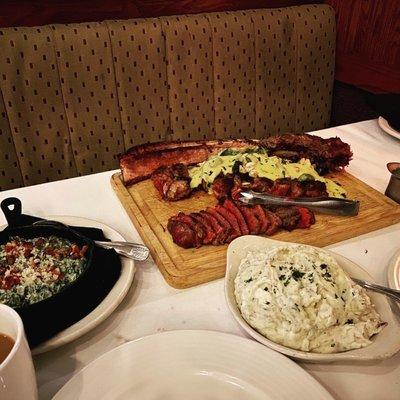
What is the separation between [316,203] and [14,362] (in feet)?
3.83

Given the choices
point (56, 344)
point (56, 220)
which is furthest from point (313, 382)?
point (56, 220)

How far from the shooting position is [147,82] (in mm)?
2615

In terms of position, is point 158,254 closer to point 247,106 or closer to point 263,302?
point 263,302

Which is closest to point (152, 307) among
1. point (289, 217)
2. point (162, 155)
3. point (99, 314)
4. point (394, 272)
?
point (99, 314)

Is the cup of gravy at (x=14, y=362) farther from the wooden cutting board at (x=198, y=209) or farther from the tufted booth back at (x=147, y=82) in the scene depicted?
the tufted booth back at (x=147, y=82)

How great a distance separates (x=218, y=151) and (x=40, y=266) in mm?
1098

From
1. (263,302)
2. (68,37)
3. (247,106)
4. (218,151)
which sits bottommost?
(247,106)

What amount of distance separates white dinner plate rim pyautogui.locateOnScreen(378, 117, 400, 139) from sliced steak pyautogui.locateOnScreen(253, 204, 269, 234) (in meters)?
1.13

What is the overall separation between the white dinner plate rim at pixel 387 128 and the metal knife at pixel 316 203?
2.79ft

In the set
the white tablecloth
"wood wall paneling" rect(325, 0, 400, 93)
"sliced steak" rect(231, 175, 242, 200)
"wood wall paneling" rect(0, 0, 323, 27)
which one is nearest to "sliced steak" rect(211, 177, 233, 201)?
"sliced steak" rect(231, 175, 242, 200)

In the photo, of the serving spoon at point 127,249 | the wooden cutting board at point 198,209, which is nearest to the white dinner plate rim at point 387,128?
the wooden cutting board at point 198,209

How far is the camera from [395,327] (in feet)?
3.30

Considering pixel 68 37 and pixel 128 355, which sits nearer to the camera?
pixel 128 355

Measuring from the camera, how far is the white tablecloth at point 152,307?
3.19ft
